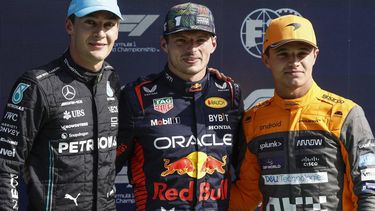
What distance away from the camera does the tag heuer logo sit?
271 cm

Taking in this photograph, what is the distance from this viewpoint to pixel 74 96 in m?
2.60

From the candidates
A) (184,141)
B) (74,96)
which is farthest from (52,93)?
(184,141)

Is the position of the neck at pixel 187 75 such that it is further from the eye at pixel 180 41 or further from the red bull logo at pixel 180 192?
the red bull logo at pixel 180 192

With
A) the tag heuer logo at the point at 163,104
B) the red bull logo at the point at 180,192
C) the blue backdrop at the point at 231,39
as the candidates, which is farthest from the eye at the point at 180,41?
the blue backdrop at the point at 231,39

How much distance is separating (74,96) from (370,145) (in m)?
1.24

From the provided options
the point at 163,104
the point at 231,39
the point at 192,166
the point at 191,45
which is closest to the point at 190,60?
the point at 191,45

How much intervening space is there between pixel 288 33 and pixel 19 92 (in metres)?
1.14

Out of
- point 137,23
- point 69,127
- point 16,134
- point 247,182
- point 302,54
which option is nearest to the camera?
point 16,134

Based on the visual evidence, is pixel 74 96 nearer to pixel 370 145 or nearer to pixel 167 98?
pixel 167 98

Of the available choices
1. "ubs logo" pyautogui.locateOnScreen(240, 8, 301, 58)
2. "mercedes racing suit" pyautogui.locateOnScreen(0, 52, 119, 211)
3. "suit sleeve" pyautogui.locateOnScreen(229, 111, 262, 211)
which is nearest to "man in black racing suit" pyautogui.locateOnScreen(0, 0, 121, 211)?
"mercedes racing suit" pyautogui.locateOnScreen(0, 52, 119, 211)

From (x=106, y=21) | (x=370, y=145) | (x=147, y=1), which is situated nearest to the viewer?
(x=370, y=145)

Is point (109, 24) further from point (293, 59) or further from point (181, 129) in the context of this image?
point (293, 59)

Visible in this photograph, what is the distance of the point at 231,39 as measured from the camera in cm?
369

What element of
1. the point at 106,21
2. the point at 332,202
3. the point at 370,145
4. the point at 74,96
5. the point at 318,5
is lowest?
the point at 332,202
